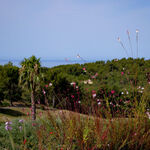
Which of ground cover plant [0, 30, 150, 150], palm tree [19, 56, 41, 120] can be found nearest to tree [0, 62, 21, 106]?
ground cover plant [0, 30, 150, 150]

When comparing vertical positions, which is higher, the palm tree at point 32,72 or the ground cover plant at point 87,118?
the palm tree at point 32,72

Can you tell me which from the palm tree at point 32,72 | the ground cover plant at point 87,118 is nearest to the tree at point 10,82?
the ground cover plant at point 87,118

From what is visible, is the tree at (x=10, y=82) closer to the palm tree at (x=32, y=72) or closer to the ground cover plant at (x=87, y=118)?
the ground cover plant at (x=87, y=118)

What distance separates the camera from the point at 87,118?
3.29m

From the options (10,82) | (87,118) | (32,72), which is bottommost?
(87,118)

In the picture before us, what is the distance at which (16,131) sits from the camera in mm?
4195

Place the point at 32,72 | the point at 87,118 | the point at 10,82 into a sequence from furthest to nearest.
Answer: the point at 10,82 → the point at 32,72 → the point at 87,118

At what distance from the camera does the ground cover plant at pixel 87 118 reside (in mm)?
3137

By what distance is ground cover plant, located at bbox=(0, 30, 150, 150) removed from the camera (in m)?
3.14

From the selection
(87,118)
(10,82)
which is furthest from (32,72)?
(10,82)

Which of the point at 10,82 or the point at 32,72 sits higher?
the point at 32,72

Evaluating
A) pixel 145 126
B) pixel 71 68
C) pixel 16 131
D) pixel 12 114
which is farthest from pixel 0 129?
pixel 71 68

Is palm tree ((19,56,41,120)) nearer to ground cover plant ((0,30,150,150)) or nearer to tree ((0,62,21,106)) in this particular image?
ground cover plant ((0,30,150,150))

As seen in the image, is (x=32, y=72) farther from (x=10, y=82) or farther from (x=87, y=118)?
(x=10, y=82)
